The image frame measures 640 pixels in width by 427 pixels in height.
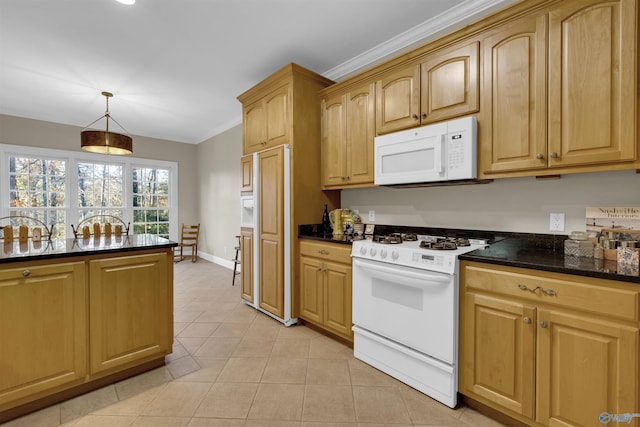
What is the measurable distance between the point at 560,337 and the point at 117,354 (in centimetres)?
256

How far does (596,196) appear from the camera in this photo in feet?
5.74

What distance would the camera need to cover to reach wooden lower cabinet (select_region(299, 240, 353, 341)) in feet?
8.04

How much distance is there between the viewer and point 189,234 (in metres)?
6.41

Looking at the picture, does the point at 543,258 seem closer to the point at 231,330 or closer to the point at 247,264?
the point at 231,330

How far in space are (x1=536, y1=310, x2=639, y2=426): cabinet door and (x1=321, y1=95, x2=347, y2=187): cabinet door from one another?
6.29 ft

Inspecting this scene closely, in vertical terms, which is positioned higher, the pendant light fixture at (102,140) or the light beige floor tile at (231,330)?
the pendant light fixture at (102,140)

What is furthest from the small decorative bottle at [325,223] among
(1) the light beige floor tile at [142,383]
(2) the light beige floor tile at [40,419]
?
(2) the light beige floor tile at [40,419]

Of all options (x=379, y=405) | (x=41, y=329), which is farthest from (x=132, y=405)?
(x=379, y=405)

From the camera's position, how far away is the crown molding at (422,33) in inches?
85.0

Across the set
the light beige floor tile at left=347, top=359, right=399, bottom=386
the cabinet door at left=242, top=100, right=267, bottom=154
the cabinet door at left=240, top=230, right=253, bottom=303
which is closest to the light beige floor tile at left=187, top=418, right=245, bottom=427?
the light beige floor tile at left=347, top=359, right=399, bottom=386

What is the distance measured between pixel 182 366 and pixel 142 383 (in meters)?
0.27

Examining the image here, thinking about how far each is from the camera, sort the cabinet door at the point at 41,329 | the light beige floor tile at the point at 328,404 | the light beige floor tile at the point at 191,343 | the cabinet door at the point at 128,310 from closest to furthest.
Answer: the cabinet door at the point at 41,329, the light beige floor tile at the point at 328,404, the cabinet door at the point at 128,310, the light beige floor tile at the point at 191,343

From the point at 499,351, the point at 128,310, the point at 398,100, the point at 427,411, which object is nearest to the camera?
the point at 499,351

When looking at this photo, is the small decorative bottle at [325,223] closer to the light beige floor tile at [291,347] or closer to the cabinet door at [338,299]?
the cabinet door at [338,299]
